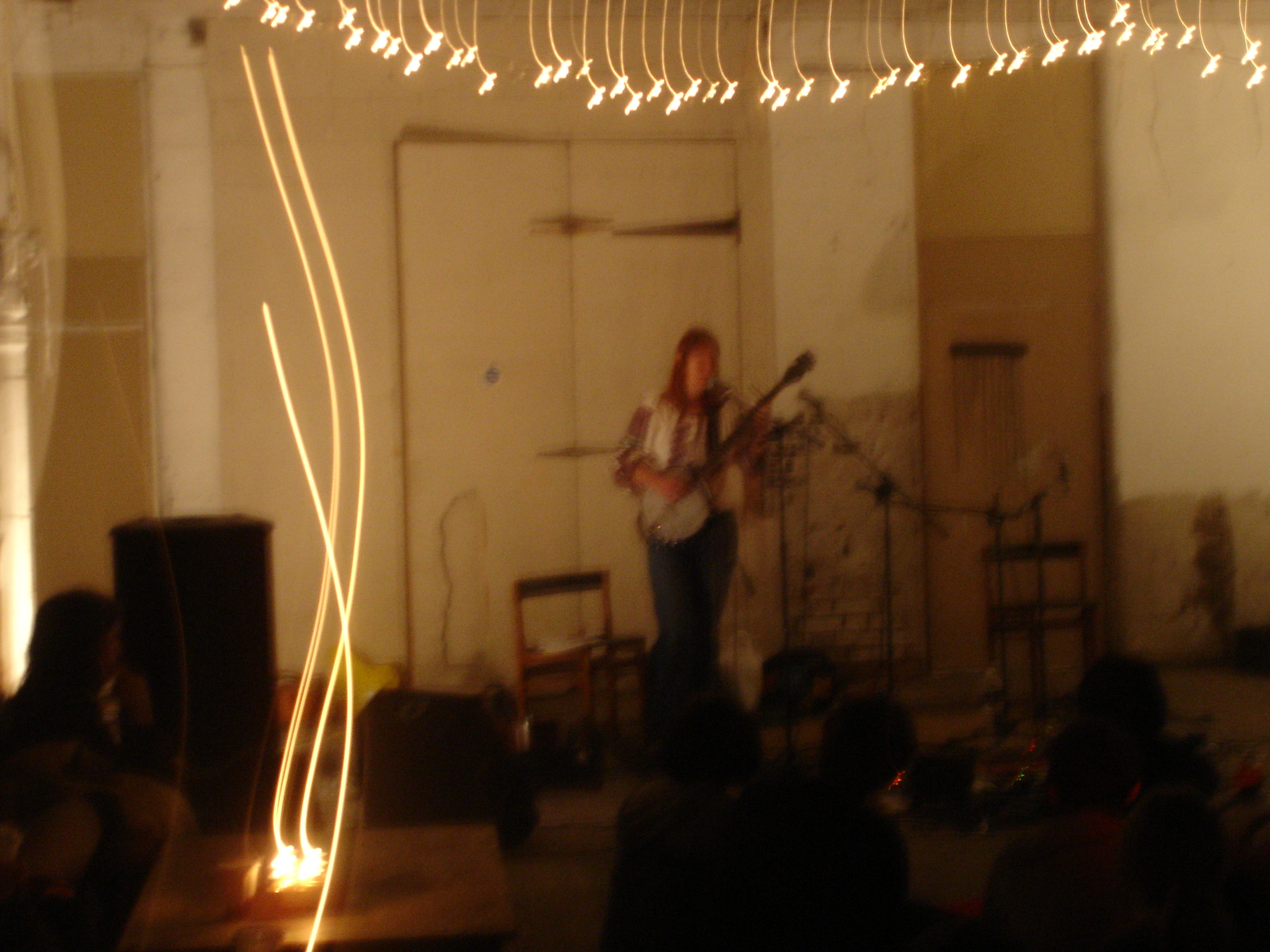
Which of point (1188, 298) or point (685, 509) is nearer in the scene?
point (685, 509)

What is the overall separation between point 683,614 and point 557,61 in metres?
1.97

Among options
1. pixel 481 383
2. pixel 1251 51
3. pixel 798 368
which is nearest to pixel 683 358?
pixel 798 368

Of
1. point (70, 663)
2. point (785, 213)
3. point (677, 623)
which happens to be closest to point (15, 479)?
point (70, 663)

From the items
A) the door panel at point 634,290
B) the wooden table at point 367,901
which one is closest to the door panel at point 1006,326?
the door panel at point 634,290

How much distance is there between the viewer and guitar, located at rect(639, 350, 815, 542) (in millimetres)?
3627

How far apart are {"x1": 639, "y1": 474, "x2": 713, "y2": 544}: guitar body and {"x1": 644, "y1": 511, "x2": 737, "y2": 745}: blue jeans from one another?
21 millimetres

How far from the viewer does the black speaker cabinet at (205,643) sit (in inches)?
100

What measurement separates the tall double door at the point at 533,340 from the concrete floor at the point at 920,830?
0.77 m

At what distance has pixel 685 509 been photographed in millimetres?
3635

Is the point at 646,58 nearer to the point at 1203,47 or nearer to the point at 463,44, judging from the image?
the point at 463,44

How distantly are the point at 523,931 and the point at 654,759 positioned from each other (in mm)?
993

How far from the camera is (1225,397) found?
159 inches

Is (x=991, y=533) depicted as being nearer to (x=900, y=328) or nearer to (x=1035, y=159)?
(x=900, y=328)

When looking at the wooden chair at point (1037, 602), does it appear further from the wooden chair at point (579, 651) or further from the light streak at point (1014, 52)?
the light streak at point (1014, 52)
